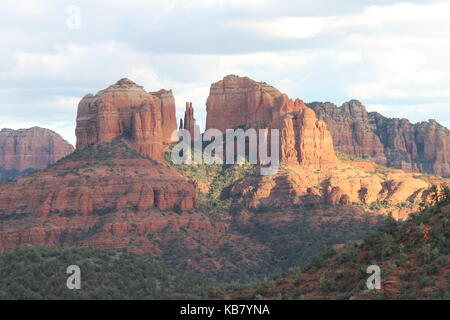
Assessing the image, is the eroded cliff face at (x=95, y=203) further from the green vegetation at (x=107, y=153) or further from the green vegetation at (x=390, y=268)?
the green vegetation at (x=390, y=268)

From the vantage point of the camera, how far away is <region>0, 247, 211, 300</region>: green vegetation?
11325 centimetres

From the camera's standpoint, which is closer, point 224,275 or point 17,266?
point 17,266

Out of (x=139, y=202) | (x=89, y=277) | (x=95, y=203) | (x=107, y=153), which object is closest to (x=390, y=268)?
(x=89, y=277)

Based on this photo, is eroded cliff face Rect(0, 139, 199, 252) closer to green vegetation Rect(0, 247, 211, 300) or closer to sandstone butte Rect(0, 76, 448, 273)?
sandstone butte Rect(0, 76, 448, 273)

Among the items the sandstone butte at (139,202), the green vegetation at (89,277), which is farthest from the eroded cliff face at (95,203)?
the green vegetation at (89,277)

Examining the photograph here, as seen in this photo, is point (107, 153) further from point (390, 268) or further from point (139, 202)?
point (390, 268)

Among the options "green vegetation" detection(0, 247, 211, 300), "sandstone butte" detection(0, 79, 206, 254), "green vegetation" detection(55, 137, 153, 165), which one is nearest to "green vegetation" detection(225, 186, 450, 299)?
"green vegetation" detection(0, 247, 211, 300)

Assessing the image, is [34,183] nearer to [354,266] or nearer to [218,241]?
[218,241]

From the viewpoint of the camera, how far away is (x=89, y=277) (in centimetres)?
11925

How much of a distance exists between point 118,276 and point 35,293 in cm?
1288
